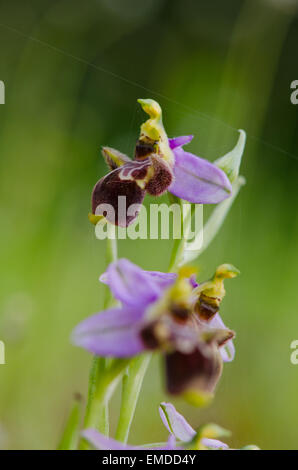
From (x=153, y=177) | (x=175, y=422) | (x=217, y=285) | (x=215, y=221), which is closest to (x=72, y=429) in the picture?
(x=175, y=422)

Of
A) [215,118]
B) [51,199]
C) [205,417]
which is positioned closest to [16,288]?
[51,199]

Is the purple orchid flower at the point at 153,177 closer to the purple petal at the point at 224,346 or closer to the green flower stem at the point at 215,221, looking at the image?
the green flower stem at the point at 215,221

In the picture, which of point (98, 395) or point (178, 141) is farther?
point (178, 141)

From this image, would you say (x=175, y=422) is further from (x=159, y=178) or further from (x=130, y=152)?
(x=130, y=152)

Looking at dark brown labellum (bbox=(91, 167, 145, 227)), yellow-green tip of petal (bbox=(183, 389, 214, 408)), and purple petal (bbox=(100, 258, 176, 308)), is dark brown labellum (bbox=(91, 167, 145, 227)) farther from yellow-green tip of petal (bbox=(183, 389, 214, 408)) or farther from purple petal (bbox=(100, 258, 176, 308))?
yellow-green tip of petal (bbox=(183, 389, 214, 408))

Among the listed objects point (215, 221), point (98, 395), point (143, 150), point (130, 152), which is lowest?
point (98, 395)

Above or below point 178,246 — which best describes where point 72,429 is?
below

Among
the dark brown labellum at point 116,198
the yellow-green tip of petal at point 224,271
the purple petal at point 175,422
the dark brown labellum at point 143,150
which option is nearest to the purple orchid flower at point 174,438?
the purple petal at point 175,422
